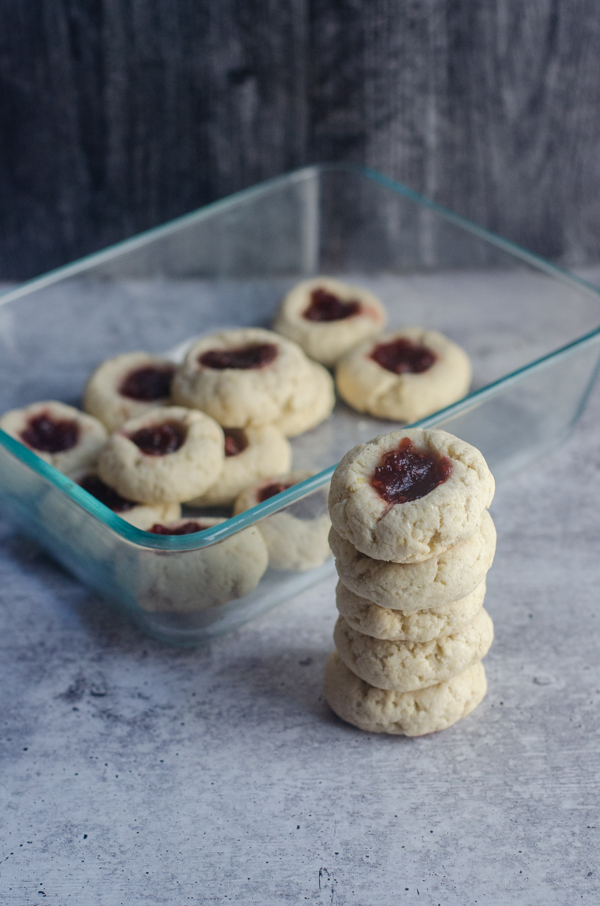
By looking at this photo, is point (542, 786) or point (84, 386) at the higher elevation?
point (84, 386)

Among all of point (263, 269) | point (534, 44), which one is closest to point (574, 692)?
point (263, 269)

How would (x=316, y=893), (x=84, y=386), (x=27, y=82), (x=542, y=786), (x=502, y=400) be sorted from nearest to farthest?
(x=316, y=893), (x=542, y=786), (x=502, y=400), (x=84, y=386), (x=27, y=82)

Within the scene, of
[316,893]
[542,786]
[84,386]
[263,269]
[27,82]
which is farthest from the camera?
[263,269]

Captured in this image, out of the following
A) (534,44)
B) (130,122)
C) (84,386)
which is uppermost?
(534,44)

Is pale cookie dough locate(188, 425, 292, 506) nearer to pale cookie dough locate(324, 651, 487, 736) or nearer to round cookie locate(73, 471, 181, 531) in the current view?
round cookie locate(73, 471, 181, 531)

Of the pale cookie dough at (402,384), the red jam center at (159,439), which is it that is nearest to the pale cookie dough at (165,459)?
the red jam center at (159,439)

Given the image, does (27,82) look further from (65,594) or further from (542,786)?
(542,786)

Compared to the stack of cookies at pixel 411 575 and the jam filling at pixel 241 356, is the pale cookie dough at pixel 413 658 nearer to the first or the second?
the stack of cookies at pixel 411 575
